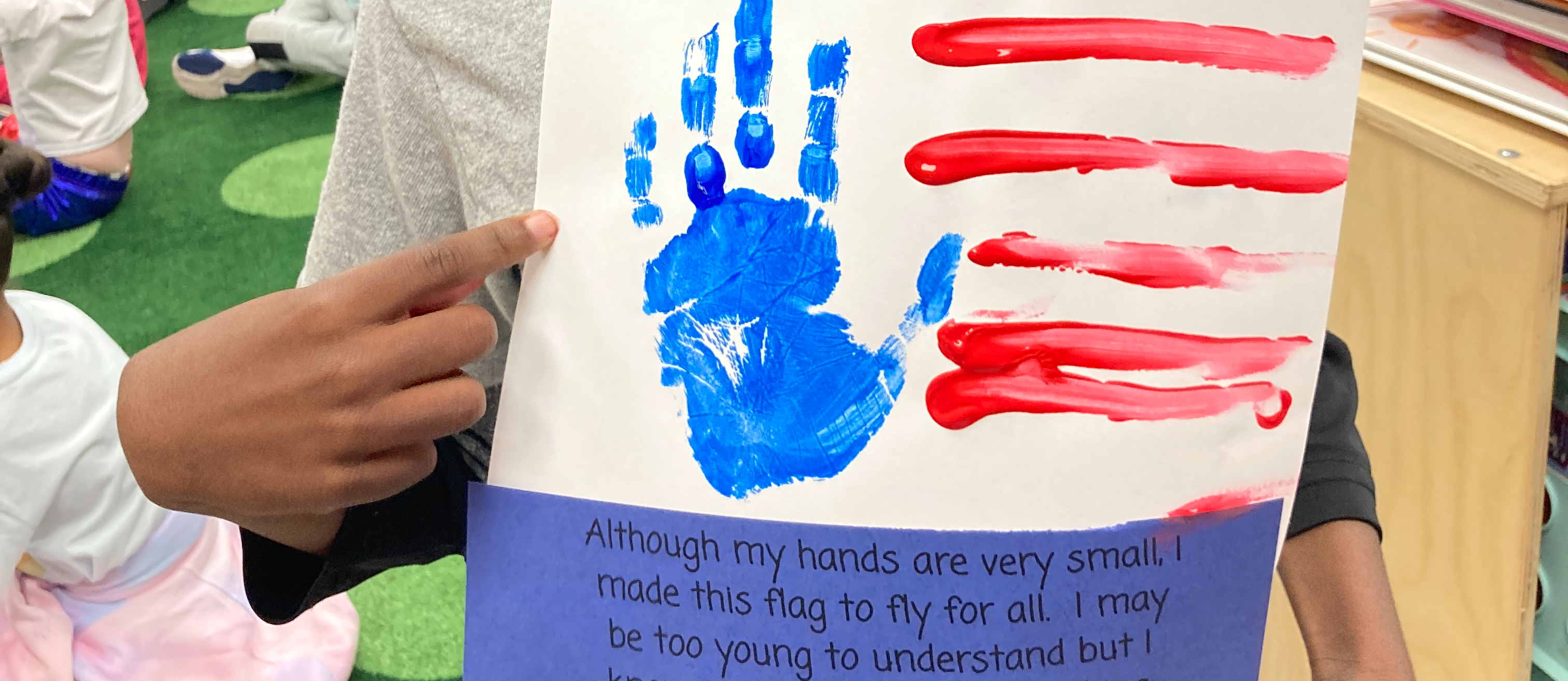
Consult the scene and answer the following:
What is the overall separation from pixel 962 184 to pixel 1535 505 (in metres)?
0.65

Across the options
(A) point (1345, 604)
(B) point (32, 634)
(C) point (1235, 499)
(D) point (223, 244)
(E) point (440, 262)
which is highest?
(E) point (440, 262)

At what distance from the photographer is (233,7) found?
2748 mm

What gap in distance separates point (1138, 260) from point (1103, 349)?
0.10 ft

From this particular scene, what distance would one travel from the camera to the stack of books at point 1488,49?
648 millimetres

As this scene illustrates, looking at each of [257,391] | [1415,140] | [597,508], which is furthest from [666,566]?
[1415,140]

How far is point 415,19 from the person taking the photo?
0.41m

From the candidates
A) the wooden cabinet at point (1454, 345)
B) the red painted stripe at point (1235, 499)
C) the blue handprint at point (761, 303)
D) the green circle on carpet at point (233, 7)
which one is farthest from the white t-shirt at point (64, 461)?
the green circle on carpet at point (233, 7)

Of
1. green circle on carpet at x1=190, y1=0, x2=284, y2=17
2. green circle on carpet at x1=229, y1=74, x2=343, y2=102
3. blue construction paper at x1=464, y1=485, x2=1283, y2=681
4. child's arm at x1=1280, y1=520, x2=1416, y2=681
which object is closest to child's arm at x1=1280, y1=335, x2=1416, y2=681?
child's arm at x1=1280, y1=520, x2=1416, y2=681

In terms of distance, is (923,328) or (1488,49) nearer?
(923,328)

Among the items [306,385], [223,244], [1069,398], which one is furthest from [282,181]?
[1069,398]

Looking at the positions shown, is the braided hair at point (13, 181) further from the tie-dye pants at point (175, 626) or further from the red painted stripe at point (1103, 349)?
the red painted stripe at point (1103, 349)

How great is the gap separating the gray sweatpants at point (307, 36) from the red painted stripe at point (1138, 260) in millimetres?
2081

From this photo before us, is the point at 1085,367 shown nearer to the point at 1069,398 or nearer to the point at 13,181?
the point at 1069,398

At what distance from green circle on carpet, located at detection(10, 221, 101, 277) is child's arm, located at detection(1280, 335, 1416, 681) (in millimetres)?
1975
